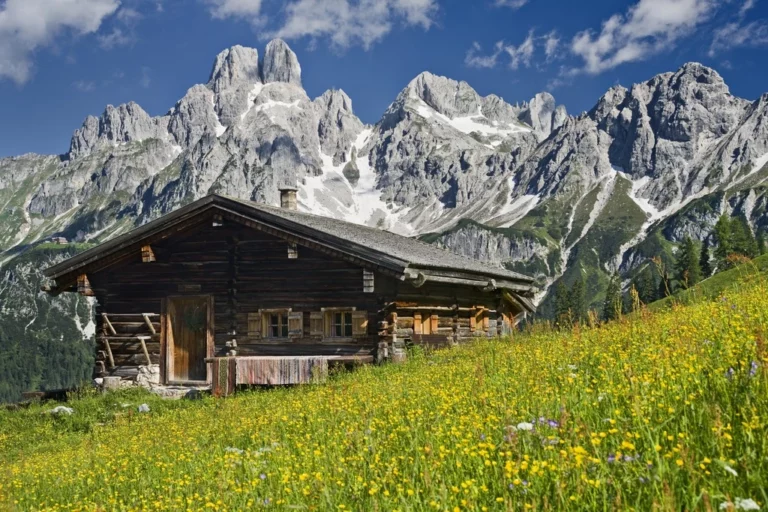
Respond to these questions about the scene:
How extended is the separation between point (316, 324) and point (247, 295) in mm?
2707

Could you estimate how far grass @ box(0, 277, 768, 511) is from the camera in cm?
412

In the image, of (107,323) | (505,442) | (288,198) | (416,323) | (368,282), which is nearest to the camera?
(505,442)

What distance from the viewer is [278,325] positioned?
23.4 meters

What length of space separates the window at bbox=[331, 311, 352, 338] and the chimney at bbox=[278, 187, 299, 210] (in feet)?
31.2

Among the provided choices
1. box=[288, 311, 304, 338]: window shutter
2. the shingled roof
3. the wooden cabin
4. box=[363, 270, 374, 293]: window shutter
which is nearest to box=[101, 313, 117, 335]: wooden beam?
the wooden cabin

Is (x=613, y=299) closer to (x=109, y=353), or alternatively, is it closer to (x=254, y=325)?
(x=254, y=325)

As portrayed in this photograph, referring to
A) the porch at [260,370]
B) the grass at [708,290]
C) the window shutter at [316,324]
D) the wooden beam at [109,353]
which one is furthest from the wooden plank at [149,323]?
the grass at [708,290]

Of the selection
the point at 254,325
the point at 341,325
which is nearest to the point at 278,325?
the point at 254,325

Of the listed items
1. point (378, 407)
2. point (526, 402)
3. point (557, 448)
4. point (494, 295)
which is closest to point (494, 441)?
point (557, 448)

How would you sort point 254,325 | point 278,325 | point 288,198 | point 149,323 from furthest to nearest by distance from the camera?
1. point 288,198
2. point 149,323
3. point 278,325
4. point 254,325

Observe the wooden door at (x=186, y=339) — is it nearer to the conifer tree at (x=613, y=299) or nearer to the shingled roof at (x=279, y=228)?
the shingled roof at (x=279, y=228)

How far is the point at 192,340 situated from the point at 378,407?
1709cm

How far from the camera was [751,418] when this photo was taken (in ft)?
14.2

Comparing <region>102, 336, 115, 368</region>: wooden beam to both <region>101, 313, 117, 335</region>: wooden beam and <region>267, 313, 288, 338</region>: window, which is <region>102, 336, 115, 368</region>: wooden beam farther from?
<region>267, 313, 288, 338</region>: window
